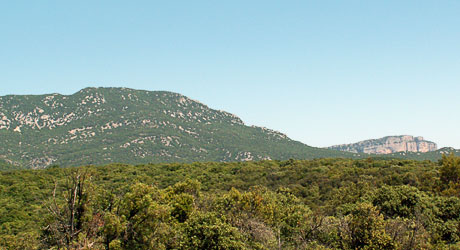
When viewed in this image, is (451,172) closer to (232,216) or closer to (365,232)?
(365,232)

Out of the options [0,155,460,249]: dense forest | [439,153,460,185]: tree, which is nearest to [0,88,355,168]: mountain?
[0,155,460,249]: dense forest

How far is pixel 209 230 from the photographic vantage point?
93.2 ft

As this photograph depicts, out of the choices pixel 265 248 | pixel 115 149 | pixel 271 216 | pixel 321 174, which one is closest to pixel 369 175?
pixel 321 174

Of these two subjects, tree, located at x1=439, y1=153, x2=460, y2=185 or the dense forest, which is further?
tree, located at x1=439, y1=153, x2=460, y2=185

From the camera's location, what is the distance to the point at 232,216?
3550 cm

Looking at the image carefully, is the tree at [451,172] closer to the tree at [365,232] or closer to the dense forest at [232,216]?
the dense forest at [232,216]

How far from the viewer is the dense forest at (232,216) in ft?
77.2

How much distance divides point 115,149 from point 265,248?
148819 mm

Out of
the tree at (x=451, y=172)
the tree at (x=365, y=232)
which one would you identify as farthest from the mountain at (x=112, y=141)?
the tree at (x=365, y=232)

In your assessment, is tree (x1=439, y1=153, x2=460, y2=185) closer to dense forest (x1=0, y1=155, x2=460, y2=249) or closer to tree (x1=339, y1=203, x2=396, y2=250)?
dense forest (x1=0, y1=155, x2=460, y2=249)

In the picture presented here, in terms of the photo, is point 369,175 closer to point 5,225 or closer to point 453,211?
point 453,211

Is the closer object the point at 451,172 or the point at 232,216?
the point at 232,216

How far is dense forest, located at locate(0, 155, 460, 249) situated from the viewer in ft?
77.2

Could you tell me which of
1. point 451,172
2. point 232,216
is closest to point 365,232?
point 232,216
